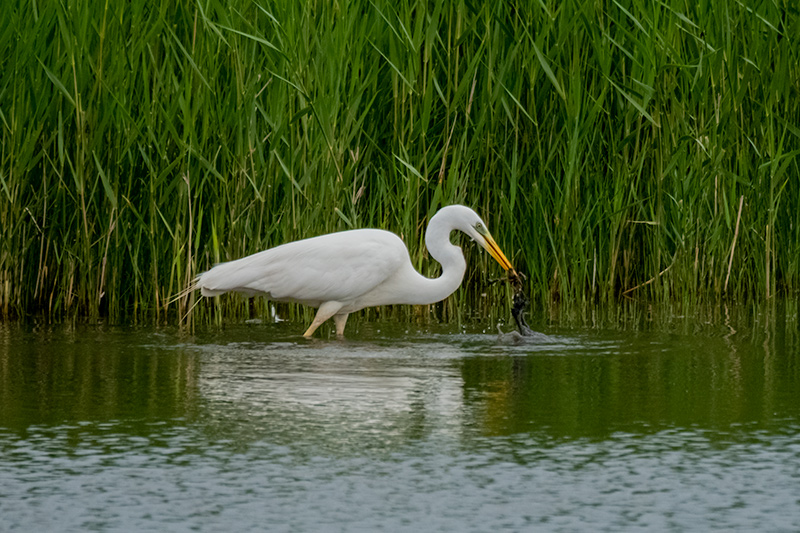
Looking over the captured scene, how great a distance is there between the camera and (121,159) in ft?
25.3

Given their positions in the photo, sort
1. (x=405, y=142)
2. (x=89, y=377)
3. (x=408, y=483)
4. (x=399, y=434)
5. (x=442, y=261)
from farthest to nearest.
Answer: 1. (x=405, y=142)
2. (x=442, y=261)
3. (x=89, y=377)
4. (x=399, y=434)
5. (x=408, y=483)

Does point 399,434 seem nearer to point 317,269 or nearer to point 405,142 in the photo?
point 317,269

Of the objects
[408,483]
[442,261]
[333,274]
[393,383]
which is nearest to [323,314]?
[333,274]

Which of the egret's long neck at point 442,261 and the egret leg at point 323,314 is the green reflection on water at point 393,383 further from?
the egret's long neck at point 442,261

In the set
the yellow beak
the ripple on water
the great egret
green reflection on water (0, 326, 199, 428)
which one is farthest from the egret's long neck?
the ripple on water

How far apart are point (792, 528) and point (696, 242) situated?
543 cm

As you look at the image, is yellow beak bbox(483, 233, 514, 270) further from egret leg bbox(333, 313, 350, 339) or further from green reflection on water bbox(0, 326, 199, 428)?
green reflection on water bbox(0, 326, 199, 428)

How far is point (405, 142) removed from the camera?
8.20 metres

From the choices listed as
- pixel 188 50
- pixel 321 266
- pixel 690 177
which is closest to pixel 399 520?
pixel 321 266

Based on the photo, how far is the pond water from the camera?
140 inches

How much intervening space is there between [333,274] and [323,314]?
0.24 m

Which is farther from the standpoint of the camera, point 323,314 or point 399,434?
point 323,314

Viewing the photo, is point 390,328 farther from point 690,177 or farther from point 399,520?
point 399,520

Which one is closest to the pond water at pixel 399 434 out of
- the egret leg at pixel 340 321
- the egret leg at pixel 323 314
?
the egret leg at pixel 323 314
